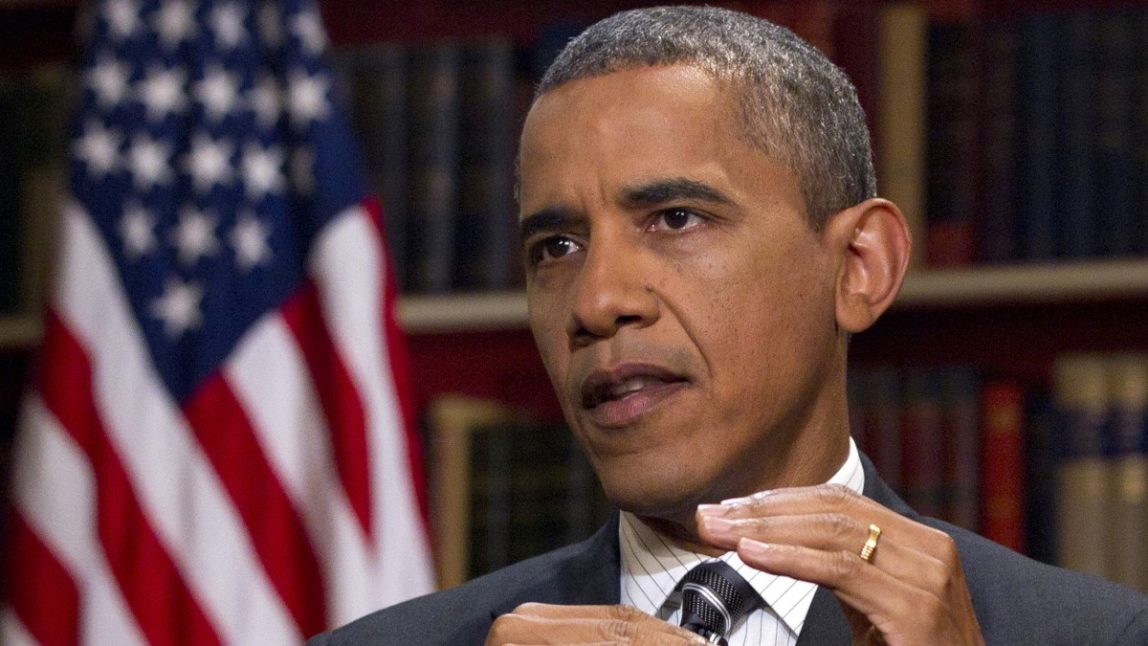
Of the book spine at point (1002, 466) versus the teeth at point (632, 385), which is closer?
the teeth at point (632, 385)

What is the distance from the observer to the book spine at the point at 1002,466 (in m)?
2.48

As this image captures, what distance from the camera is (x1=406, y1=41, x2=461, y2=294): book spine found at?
276 cm

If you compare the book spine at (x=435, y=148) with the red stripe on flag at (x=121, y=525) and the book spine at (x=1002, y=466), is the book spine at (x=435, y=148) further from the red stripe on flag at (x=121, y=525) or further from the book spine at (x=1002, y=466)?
the book spine at (x=1002, y=466)

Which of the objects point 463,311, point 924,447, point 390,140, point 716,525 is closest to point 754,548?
point 716,525

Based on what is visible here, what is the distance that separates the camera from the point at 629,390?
1303 mm

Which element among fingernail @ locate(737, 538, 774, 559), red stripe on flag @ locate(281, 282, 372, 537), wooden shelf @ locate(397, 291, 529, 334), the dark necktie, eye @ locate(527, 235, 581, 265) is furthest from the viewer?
wooden shelf @ locate(397, 291, 529, 334)

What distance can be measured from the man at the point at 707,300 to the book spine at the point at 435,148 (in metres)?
1.31

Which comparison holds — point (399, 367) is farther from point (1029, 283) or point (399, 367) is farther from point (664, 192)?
point (664, 192)

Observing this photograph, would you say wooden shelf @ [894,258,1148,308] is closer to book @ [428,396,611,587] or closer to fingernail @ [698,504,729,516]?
book @ [428,396,611,587]

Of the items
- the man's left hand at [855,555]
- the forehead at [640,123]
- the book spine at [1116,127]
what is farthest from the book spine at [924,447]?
the man's left hand at [855,555]

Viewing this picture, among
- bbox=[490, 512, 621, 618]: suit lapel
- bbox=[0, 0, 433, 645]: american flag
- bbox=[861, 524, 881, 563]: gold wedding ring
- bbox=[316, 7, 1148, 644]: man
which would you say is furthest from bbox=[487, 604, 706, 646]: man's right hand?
bbox=[0, 0, 433, 645]: american flag

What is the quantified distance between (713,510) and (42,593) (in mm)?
1664

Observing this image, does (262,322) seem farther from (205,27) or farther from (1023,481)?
(1023,481)

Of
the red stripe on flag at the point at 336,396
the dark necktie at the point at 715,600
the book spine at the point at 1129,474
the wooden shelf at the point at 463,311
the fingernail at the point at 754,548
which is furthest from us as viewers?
the wooden shelf at the point at 463,311
